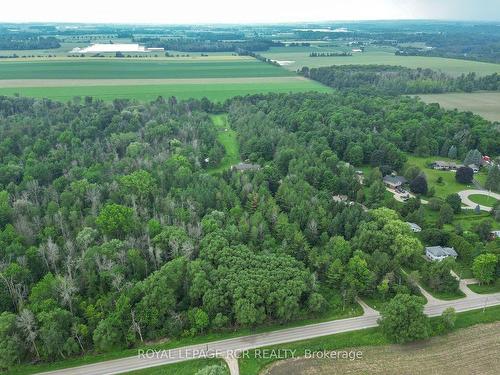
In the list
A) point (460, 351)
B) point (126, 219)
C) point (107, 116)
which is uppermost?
point (107, 116)

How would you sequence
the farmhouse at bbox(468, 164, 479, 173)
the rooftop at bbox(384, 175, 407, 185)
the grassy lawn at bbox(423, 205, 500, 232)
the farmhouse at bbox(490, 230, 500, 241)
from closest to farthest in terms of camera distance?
the farmhouse at bbox(490, 230, 500, 241)
the grassy lawn at bbox(423, 205, 500, 232)
the rooftop at bbox(384, 175, 407, 185)
the farmhouse at bbox(468, 164, 479, 173)

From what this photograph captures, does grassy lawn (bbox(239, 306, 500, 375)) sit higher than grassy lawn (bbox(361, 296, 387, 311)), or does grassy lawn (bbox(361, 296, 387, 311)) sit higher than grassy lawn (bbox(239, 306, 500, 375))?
grassy lawn (bbox(361, 296, 387, 311))

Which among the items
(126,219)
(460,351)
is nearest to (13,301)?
(126,219)

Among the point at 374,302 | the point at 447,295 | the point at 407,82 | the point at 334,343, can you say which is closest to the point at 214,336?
the point at 334,343

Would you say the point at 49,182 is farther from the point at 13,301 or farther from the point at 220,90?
the point at 220,90

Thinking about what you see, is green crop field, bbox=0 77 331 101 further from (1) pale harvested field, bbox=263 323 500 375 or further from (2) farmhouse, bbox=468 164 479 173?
(1) pale harvested field, bbox=263 323 500 375

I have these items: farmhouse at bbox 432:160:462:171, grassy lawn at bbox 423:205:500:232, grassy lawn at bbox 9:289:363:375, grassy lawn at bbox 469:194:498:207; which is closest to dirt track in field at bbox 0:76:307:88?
farmhouse at bbox 432:160:462:171

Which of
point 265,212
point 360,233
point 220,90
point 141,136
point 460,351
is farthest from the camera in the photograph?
point 220,90

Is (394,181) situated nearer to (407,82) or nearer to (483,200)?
(483,200)

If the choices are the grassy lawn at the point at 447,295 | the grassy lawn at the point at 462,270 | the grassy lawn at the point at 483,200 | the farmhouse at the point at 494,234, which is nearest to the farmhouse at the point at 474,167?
the grassy lawn at the point at 483,200
